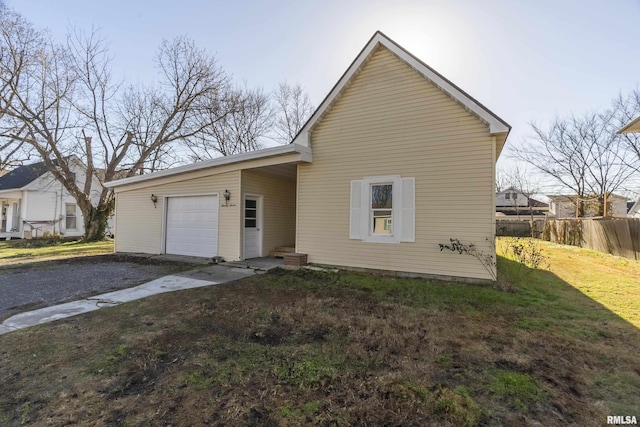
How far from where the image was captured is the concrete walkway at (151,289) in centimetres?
481

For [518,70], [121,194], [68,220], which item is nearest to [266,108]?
[121,194]

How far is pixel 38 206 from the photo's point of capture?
795 inches

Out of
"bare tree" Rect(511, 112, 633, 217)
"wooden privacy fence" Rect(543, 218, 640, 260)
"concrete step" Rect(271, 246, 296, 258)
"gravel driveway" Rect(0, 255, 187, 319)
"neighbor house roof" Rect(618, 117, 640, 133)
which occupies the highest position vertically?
"bare tree" Rect(511, 112, 633, 217)

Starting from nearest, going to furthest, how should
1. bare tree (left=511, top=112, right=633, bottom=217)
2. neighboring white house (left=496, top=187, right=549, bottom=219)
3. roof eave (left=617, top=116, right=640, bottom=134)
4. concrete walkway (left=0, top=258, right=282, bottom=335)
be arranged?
concrete walkway (left=0, top=258, right=282, bottom=335) < roof eave (left=617, top=116, right=640, bottom=134) < bare tree (left=511, top=112, right=633, bottom=217) < neighboring white house (left=496, top=187, right=549, bottom=219)

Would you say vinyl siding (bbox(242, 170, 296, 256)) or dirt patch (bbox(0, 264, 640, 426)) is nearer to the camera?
dirt patch (bbox(0, 264, 640, 426))

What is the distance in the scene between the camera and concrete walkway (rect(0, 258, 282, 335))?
15.8 feet

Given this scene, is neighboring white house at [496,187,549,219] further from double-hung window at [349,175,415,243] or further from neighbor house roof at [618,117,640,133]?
double-hung window at [349,175,415,243]

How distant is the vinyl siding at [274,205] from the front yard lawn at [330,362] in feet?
15.5

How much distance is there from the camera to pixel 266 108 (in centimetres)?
2447

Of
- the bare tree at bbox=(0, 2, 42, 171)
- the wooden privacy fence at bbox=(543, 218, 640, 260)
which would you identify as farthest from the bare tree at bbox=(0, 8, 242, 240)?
the wooden privacy fence at bbox=(543, 218, 640, 260)

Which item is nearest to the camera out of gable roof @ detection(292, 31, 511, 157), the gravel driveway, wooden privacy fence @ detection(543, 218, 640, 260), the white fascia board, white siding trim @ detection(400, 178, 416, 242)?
the gravel driveway

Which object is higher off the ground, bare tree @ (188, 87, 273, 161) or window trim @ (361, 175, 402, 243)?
bare tree @ (188, 87, 273, 161)

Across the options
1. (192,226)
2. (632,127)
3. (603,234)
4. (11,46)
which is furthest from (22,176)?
(603,234)

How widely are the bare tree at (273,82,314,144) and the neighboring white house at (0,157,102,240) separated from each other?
13946 millimetres
